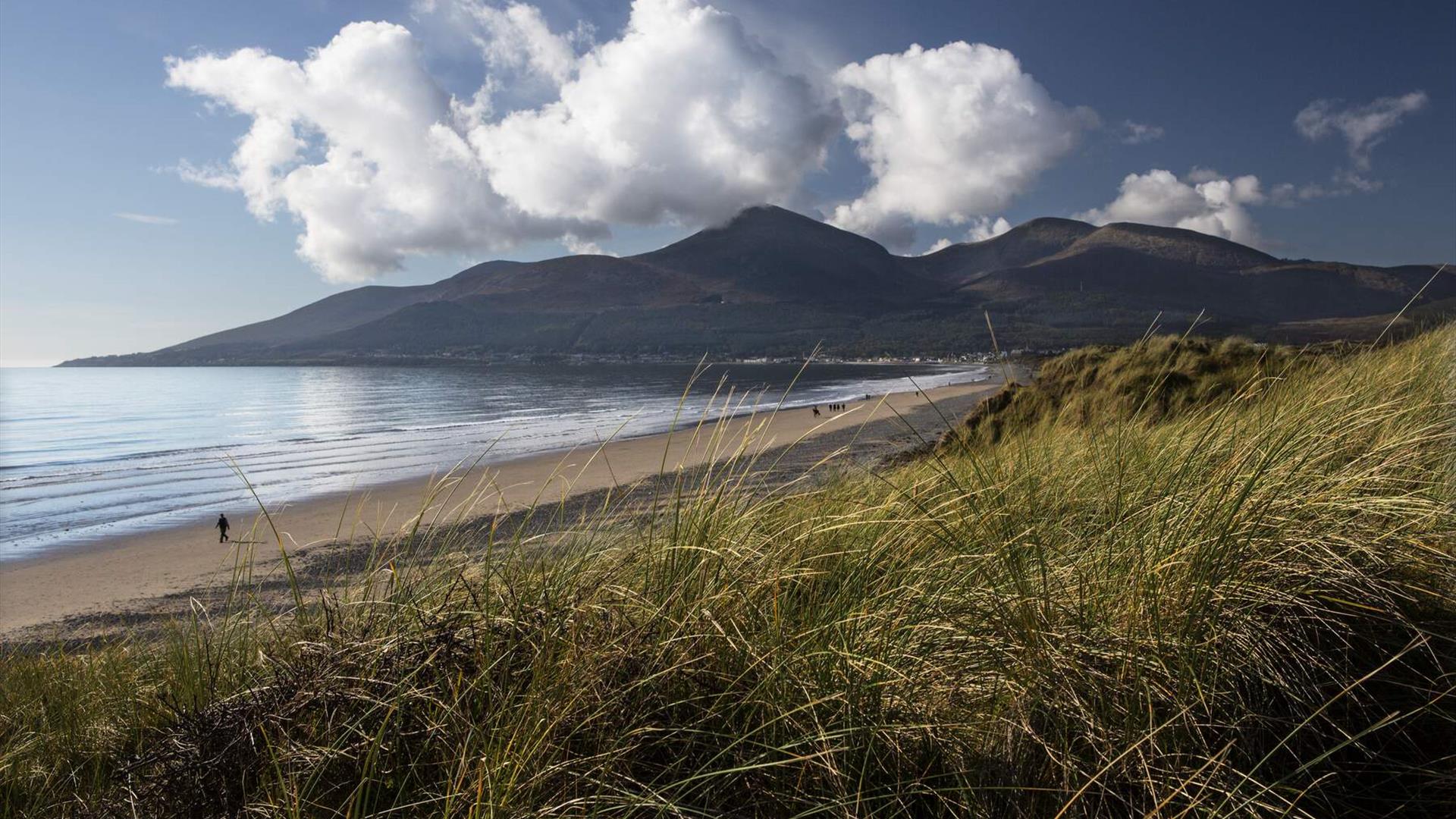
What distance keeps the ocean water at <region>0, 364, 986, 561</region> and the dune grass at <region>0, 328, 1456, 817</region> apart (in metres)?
0.71

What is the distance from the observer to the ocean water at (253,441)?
56.8ft

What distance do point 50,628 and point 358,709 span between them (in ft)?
33.8

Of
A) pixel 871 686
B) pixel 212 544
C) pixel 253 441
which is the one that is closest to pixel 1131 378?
pixel 871 686

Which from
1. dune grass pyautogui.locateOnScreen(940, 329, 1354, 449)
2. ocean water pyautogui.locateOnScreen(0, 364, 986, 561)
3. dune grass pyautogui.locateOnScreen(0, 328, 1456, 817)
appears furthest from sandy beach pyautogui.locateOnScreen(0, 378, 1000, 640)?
dune grass pyautogui.locateOnScreen(940, 329, 1354, 449)

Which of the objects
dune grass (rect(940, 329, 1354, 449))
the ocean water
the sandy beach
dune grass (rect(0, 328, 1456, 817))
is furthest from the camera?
the ocean water

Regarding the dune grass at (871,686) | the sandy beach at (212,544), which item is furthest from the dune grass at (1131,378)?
the dune grass at (871,686)

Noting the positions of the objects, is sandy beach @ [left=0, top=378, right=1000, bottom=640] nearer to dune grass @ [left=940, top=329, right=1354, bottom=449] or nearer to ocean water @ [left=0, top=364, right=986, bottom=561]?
ocean water @ [left=0, top=364, right=986, bottom=561]

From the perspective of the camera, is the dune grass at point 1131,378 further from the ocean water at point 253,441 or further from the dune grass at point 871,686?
the dune grass at point 871,686

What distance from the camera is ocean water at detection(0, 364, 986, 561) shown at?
17.3m

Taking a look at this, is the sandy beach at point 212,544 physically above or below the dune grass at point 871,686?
below

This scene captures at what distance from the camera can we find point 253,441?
31172mm

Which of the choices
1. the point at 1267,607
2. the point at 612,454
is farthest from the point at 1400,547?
the point at 612,454

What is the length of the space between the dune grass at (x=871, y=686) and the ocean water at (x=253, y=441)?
713mm

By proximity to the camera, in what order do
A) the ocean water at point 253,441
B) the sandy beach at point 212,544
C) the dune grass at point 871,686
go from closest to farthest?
the dune grass at point 871,686
the sandy beach at point 212,544
the ocean water at point 253,441
